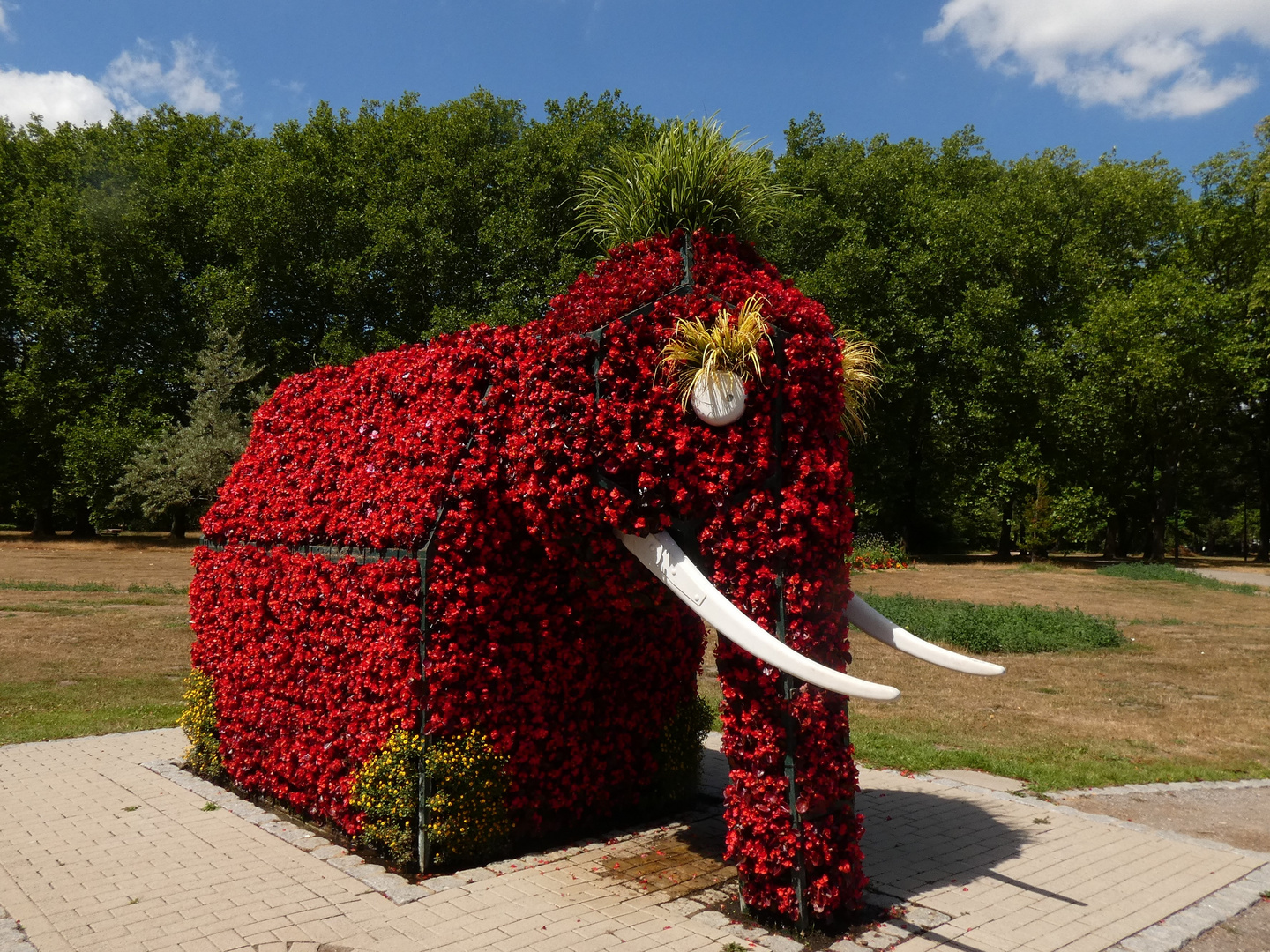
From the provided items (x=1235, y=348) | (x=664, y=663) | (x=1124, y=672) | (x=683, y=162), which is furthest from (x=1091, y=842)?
(x=1235, y=348)

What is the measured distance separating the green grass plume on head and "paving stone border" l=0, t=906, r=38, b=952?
521 centimetres

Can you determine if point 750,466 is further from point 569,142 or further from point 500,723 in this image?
point 569,142

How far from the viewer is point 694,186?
5598mm

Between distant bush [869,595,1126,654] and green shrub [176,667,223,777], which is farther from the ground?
green shrub [176,667,223,777]

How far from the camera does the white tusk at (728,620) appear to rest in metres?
3.97

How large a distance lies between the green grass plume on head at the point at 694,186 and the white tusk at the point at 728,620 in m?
2.06

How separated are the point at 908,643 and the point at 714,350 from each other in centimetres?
180

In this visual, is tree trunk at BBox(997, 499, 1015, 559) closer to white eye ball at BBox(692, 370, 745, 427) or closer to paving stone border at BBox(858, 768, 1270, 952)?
paving stone border at BBox(858, 768, 1270, 952)

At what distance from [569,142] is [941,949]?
2814 centimetres

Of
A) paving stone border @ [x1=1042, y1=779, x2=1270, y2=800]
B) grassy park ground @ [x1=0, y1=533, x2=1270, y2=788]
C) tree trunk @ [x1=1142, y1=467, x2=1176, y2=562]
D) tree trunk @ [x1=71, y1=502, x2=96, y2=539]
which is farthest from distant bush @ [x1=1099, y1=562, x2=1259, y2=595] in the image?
tree trunk @ [x1=71, y1=502, x2=96, y2=539]

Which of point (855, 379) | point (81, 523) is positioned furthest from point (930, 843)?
point (81, 523)

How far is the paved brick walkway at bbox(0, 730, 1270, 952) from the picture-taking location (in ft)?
15.5

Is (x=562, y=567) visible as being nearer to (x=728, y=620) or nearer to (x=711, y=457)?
(x=711, y=457)

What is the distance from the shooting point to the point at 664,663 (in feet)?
22.5
